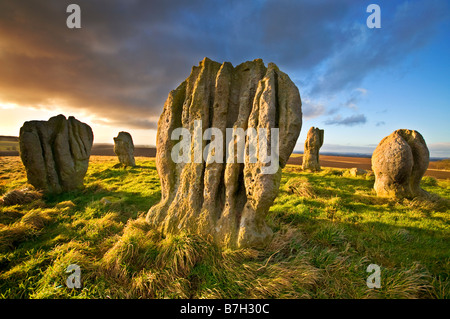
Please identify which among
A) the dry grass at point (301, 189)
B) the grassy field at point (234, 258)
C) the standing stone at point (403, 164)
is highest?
the standing stone at point (403, 164)

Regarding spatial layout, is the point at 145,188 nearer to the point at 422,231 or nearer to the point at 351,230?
the point at 351,230

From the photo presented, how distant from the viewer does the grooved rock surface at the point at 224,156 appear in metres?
4.31

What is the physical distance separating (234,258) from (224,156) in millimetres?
2518

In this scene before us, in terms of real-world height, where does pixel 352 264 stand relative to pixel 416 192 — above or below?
below

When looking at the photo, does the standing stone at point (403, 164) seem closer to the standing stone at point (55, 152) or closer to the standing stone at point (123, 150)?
the standing stone at point (55, 152)

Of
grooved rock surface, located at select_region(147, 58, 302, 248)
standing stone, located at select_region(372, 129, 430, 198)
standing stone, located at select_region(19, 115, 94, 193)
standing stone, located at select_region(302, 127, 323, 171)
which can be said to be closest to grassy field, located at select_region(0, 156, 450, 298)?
grooved rock surface, located at select_region(147, 58, 302, 248)

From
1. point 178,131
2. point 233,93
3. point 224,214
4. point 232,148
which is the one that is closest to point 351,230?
point 224,214

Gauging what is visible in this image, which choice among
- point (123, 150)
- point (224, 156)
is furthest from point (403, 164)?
point (123, 150)

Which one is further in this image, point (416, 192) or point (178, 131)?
point (416, 192)

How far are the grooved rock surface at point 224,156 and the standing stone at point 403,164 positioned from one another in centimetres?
734

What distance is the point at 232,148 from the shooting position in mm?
4754

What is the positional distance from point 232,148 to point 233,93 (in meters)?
1.80

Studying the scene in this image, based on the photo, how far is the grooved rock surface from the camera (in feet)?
14.1

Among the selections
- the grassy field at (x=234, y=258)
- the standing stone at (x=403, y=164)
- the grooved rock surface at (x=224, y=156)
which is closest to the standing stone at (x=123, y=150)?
the grassy field at (x=234, y=258)
